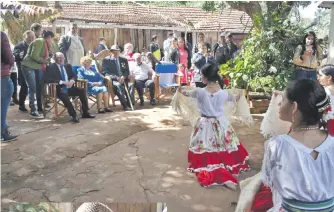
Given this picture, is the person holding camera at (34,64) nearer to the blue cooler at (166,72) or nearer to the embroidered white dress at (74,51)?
the embroidered white dress at (74,51)

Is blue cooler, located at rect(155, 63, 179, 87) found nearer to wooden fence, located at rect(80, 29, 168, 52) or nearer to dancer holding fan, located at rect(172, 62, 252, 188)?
dancer holding fan, located at rect(172, 62, 252, 188)

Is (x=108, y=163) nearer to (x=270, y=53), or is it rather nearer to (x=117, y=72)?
(x=117, y=72)

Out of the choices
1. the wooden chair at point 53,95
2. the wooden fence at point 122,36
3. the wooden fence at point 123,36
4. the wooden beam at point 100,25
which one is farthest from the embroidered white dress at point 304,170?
the wooden fence at point 122,36

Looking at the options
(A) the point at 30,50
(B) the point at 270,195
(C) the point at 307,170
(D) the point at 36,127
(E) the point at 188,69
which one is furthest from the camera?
(E) the point at 188,69

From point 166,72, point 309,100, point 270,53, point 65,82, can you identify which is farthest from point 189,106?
point 166,72

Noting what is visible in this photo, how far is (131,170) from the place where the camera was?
465cm

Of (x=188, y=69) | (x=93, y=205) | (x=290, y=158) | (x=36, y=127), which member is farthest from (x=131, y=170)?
(x=188, y=69)

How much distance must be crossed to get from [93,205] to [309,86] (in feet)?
6.17

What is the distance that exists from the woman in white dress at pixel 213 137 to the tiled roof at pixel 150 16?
37.6 ft

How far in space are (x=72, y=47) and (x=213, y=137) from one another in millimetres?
6134

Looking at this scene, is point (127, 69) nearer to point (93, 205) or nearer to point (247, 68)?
point (247, 68)

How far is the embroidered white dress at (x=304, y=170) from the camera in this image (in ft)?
6.16

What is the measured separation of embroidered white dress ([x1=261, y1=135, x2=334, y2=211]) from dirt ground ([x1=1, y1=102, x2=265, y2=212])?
1867mm

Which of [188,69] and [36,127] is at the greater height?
[188,69]
